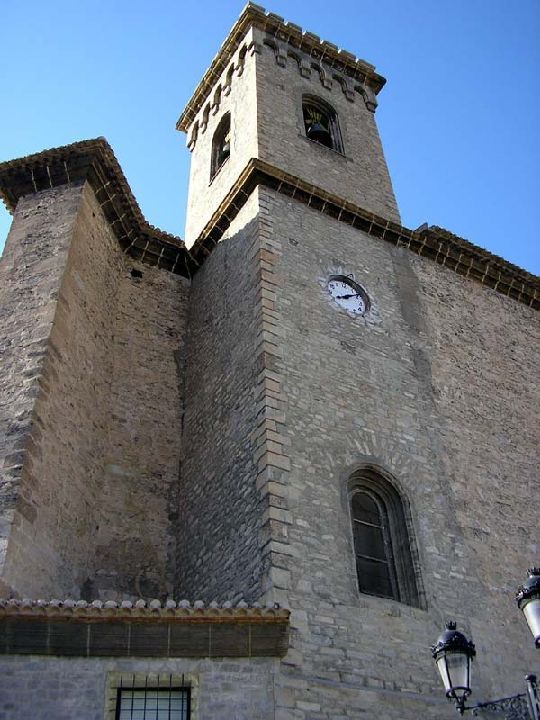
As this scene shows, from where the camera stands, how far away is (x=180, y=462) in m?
13.2

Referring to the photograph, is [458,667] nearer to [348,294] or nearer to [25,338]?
[25,338]

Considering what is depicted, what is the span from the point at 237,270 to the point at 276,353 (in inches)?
100.0

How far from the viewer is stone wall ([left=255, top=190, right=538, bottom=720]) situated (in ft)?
30.8

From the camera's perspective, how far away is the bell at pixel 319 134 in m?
17.8

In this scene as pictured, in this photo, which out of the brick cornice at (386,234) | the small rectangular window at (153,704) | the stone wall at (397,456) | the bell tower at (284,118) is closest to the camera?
the small rectangular window at (153,704)

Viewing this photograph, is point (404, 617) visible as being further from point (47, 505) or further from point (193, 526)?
point (47, 505)

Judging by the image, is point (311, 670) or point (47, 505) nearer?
point (311, 670)

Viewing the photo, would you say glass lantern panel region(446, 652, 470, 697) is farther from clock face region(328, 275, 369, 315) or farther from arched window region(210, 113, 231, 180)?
arched window region(210, 113, 231, 180)

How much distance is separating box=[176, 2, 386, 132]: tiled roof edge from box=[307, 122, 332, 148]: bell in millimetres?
2430

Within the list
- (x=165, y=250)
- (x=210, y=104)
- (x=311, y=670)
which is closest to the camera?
(x=311, y=670)

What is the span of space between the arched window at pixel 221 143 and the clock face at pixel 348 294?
5301 mm

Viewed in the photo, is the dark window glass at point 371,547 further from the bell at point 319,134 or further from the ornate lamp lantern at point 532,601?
the bell at point 319,134

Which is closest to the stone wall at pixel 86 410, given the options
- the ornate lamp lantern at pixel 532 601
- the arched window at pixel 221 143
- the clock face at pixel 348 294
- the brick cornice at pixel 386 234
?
the brick cornice at pixel 386 234

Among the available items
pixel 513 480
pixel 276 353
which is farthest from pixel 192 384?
pixel 513 480
